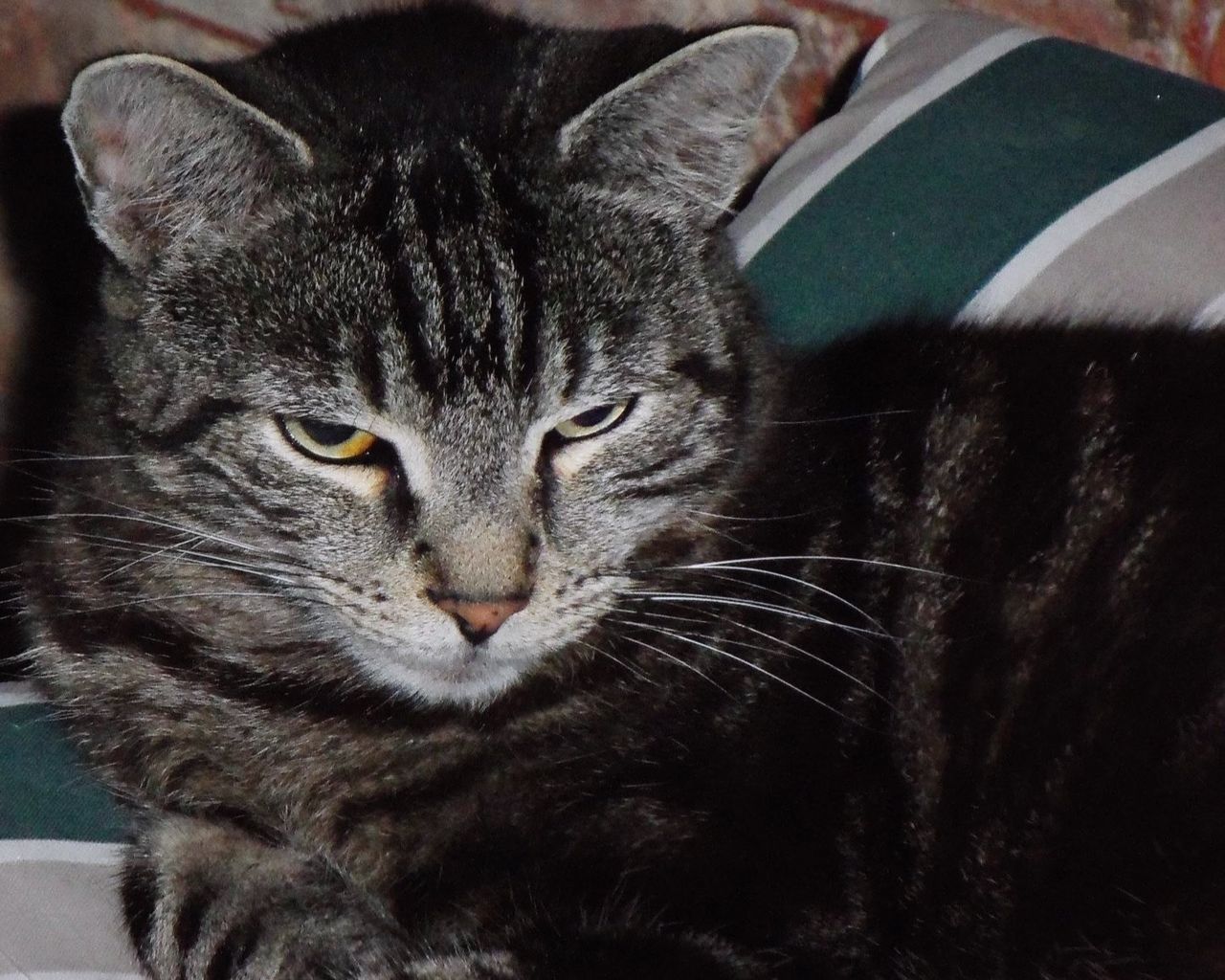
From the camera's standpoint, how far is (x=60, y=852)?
4.01 ft

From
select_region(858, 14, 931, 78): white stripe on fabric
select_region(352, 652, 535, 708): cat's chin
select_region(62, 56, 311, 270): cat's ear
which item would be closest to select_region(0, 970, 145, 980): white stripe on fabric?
select_region(352, 652, 535, 708): cat's chin

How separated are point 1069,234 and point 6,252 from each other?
5.03ft

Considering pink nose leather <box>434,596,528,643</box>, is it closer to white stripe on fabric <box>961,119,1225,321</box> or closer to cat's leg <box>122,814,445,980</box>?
cat's leg <box>122,814,445,980</box>

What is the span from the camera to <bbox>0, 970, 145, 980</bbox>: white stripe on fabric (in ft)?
3.58

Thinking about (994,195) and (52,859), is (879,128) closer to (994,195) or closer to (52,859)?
(994,195)

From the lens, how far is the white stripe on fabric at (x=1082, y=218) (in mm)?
1402

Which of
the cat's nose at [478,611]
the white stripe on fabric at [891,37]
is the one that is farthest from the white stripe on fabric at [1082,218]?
the cat's nose at [478,611]

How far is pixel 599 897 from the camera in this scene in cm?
108

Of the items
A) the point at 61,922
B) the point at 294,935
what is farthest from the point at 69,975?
the point at 294,935

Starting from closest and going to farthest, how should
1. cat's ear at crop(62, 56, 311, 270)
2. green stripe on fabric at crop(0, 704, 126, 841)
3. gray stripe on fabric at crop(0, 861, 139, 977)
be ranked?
1. cat's ear at crop(62, 56, 311, 270)
2. gray stripe on fabric at crop(0, 861, 139, 977)
3. green stripe on fabric at crop(0, 704, 126, 841)

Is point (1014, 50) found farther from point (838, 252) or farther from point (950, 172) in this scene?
point (838, 252)

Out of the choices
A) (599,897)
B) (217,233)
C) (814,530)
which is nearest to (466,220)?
(217,233)

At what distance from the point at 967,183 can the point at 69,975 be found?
1.12 metres

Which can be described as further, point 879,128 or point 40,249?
point 40,249
